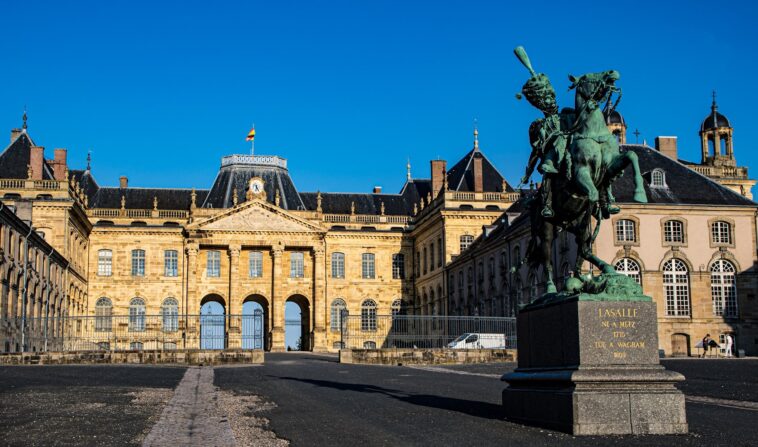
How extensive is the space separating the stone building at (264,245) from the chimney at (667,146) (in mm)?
16059

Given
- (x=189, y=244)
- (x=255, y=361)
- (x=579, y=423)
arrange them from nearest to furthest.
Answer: (x=579, y=423)
(x=255, y=361)
(x=189, y=244)

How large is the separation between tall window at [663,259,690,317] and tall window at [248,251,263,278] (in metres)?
35.5

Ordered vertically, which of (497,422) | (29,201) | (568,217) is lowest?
(497,422)

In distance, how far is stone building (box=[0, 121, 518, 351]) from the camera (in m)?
66.4

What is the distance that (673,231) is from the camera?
44281 millimetres

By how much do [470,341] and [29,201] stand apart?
1162 inches

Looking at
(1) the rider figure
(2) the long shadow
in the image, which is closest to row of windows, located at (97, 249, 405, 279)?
(2) the long shadow

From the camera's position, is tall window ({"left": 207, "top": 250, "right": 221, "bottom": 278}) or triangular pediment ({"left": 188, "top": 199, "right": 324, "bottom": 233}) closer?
triangular pediment ({"left": 188, "top": 199, "right": 324, "bottom": 233})

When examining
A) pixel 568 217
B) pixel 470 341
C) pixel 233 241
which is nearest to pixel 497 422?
pixel 568 217

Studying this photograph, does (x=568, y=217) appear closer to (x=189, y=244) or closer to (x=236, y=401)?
(x=236, y=401)

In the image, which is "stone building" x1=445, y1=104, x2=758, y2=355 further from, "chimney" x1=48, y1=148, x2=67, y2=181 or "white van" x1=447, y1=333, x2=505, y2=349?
"chimney" x1=48, y1=148, x2=67, y2=181

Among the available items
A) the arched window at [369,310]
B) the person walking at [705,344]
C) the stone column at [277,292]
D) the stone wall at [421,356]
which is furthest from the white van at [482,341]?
the arched window at [369,310]

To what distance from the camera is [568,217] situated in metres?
11.9

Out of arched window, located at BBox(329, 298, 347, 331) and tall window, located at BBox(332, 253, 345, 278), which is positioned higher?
tall window, located at BBox(332, 253, 345, 278)
